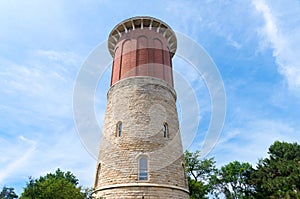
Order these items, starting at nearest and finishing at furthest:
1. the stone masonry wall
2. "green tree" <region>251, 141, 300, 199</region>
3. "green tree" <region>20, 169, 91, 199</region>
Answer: "green tree" <region>20, 169, 91, 199</region> < the stone masonry wall < "green tree" <region>251, 141, 300, 199</region>

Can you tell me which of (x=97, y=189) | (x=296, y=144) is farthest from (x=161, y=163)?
(x=296, y=144)

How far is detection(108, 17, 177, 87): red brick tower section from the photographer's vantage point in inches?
733

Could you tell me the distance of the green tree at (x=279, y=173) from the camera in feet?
86.7

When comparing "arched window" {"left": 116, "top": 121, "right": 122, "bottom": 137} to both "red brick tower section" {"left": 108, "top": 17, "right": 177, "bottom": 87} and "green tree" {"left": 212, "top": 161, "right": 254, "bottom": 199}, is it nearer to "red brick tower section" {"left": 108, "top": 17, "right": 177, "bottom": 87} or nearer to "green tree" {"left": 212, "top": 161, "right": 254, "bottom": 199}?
"red brick tower section" {"left": 108, "top": 17, "right": 177, "bottom": 87}

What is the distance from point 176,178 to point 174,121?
4188 mm

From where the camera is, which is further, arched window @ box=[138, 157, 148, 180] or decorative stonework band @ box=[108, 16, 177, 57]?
decorative stonework band @ box=[108, 16, 177, 57]

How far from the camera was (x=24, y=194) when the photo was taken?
40.0 feet

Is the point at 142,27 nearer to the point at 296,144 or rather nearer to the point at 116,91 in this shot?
the point at 116,91

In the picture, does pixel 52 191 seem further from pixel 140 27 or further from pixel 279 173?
pixel 279 173

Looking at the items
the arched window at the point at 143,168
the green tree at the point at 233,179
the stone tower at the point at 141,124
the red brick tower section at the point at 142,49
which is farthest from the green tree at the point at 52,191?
the green tree at the point at 233,179

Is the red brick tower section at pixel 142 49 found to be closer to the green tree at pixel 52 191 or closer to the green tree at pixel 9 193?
the green tree at pixel 52 191

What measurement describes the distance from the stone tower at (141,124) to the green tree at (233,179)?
2359cm

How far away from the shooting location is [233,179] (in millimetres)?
36312

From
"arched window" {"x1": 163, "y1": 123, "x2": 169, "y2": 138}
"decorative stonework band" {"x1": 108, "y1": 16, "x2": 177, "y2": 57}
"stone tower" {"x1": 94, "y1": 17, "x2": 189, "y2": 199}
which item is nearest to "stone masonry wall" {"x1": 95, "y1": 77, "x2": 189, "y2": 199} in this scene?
"stone tower" {"x1": 94, "y1": 17, "x2": 189, "y2": 199}
